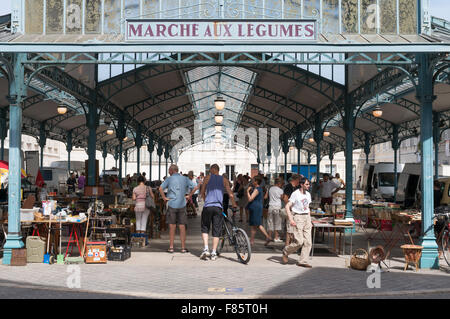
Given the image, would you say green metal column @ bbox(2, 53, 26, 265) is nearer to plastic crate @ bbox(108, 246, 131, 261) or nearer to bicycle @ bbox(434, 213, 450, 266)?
plastic crate @ bbox(108, 246, 131, 261)

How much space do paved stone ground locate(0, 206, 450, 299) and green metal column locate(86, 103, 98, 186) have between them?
7484 mm

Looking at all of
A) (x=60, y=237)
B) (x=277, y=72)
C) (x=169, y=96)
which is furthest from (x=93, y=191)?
(x=169, y=96)

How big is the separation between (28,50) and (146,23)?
207 cm

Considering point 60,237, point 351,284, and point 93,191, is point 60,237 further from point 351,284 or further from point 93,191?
point 93,191

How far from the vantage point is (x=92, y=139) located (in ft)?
58.0

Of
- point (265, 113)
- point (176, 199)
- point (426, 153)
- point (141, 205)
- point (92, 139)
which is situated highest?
point (265, 113)

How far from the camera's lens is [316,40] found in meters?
9.28

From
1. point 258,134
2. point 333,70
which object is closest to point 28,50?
point 333,70

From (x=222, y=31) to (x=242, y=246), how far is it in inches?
161

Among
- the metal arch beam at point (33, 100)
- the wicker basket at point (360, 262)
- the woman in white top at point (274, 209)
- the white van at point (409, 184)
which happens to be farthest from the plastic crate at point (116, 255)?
the metal arch beam at point (33, 100)

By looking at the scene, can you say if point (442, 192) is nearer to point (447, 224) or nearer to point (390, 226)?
point (390, 226)

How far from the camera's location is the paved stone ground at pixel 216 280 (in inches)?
296

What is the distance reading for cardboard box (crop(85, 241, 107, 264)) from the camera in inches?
398

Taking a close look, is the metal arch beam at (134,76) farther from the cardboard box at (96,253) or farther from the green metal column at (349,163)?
the cardboard box at (96,253)
